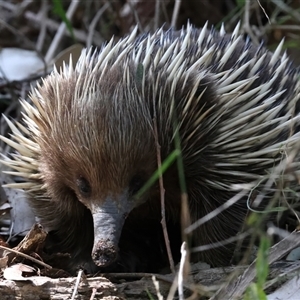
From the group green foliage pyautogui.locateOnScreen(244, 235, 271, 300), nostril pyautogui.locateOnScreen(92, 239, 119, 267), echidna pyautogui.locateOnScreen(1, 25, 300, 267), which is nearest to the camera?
green foliage pyautogui.locateOnScreen(244, 235, 271, 300)

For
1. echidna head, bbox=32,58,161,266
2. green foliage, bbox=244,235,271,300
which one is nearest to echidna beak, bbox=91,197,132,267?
echidna head, bbox=32,58,161,266

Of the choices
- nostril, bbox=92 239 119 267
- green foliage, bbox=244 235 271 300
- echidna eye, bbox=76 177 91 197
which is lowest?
green foliage, bbox=244 235 271 300

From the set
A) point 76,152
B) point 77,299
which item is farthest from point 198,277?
point 76,152

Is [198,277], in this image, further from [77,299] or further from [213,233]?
[77,299]

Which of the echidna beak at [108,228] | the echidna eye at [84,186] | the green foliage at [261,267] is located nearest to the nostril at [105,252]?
the echidna beak at [108,228]

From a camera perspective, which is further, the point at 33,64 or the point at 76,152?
the point at 33,64

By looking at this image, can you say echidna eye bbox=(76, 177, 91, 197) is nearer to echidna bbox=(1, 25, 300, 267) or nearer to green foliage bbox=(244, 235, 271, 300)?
echidna bbox=(1, 25, 300, 267)

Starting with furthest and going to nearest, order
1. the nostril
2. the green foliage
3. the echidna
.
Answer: the echidna, the nostril, the green foliage

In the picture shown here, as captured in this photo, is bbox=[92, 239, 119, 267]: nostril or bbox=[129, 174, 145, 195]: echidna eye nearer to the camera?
bbox=[92, 239, 119, 267]: nostril
